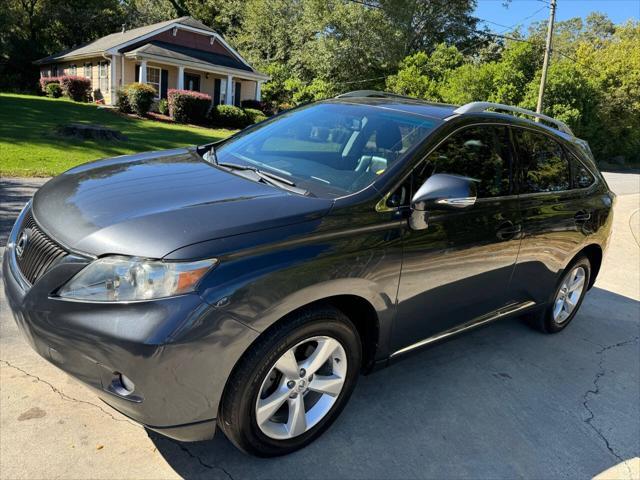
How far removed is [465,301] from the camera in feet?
11.1

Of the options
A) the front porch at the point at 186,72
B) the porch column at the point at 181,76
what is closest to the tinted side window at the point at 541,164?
the front porch at the point at 186,72

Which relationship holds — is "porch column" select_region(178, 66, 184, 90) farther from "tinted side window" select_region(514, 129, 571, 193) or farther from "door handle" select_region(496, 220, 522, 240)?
"door handle" select_region(496, 220, 522, 240)

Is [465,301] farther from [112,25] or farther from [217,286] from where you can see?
[112,25]

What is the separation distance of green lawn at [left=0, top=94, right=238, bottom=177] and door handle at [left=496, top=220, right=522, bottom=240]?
7.79 meters

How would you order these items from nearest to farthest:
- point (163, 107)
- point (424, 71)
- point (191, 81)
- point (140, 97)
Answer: point (140, 97)
point (163, 107)
point (191, 81)
point (424, 71)

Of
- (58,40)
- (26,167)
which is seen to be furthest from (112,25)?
(26,167)

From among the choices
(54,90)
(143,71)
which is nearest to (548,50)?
(143,71)

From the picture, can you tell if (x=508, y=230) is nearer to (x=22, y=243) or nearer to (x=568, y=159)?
(x=568, y=159)

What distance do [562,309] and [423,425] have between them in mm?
2250

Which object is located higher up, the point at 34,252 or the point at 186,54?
the point at 186,54

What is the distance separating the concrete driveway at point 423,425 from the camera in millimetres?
2570

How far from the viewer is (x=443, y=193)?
2.80 meters

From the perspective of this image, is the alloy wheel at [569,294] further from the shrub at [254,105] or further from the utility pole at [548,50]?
the shrub at [254,105]

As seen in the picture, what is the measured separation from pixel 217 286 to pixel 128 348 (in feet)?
1.38
